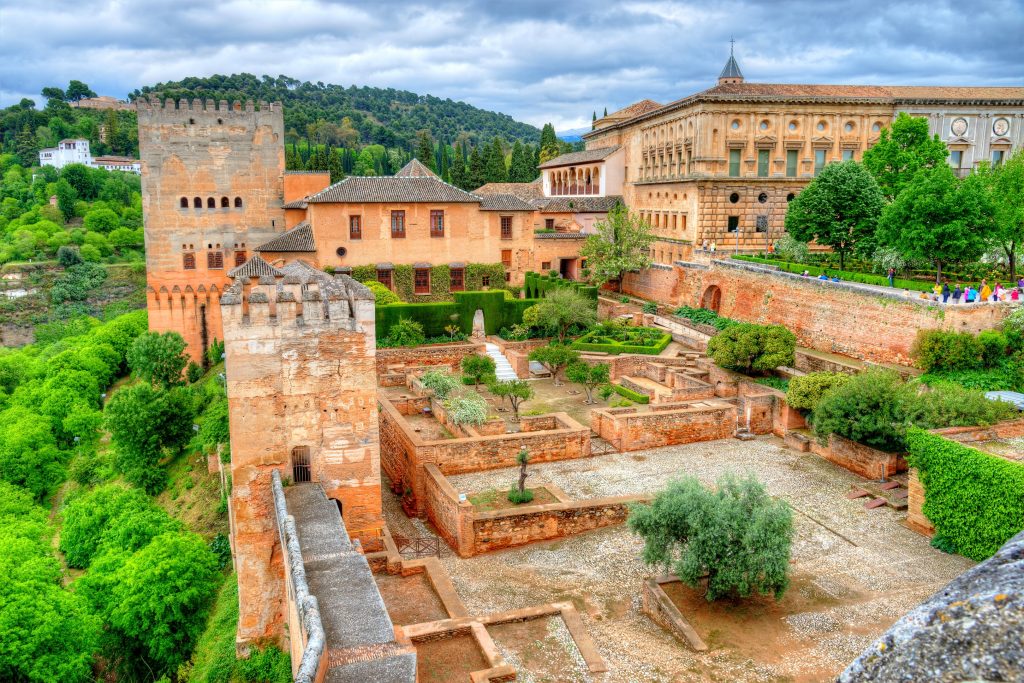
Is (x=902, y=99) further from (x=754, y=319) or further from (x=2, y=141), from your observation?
(x=2, y=141)

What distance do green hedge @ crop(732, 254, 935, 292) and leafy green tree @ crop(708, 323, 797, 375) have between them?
3.44 m

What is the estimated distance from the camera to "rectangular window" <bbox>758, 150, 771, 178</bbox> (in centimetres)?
3491

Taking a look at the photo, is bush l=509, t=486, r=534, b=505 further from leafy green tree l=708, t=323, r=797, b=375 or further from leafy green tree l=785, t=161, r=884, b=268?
leafy green tree l=785, t=161, r=884, b=268

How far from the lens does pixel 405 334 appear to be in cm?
2806

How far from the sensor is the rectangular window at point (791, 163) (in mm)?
35125

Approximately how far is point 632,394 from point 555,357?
109 inches

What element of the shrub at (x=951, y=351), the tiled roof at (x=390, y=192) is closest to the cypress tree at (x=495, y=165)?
the tiled roof at (x=390, y=192)

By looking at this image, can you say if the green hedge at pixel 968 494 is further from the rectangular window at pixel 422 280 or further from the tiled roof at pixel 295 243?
the tiled roof at pixel 295 243

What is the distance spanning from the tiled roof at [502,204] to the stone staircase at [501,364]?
23.2 feet

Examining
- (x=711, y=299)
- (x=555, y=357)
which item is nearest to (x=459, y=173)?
(x=711, y=299)

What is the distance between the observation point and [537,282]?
3275cm

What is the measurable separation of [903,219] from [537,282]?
1438cm

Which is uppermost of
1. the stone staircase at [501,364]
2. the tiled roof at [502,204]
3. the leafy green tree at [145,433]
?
the tiled roof at [502,204]

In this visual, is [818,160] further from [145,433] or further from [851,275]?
[145,433]
